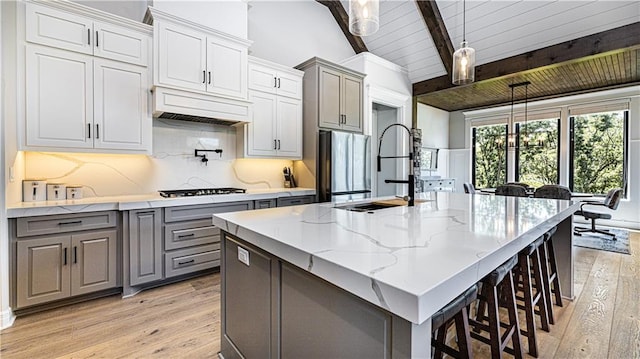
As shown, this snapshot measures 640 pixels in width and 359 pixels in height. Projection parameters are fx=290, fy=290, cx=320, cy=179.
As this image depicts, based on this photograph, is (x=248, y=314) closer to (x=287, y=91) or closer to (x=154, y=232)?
(x=154, y=232)

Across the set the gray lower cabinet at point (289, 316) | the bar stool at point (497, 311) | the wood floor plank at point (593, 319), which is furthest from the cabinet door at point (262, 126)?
the wood floor plank at point (593, 319)

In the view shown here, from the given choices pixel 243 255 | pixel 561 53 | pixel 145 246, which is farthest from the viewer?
pixel 561 53

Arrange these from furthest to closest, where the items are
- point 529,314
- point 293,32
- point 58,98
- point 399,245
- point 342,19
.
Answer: point 342,19, point 293,32, point 58,98, point 529,314, point 399,245

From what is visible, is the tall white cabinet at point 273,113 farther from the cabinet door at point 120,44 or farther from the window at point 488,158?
the window at point 488,158

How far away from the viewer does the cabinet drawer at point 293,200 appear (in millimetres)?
3558

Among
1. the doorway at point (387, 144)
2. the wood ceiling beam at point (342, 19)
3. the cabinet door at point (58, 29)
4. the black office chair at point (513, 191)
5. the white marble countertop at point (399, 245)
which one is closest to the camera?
the white marble countertop at point (399, 245)

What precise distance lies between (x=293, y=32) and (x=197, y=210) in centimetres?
325

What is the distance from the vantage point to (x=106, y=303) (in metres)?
2.42

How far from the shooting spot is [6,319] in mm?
2041

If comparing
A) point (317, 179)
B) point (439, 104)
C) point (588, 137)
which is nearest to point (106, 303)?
point (317, 179)

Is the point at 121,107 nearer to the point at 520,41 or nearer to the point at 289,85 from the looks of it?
the point at 289,85

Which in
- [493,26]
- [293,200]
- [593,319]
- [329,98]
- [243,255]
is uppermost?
[493,26]

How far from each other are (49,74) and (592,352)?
4370 mm

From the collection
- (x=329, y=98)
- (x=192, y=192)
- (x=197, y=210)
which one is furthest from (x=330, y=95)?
(x=197, y=210)
